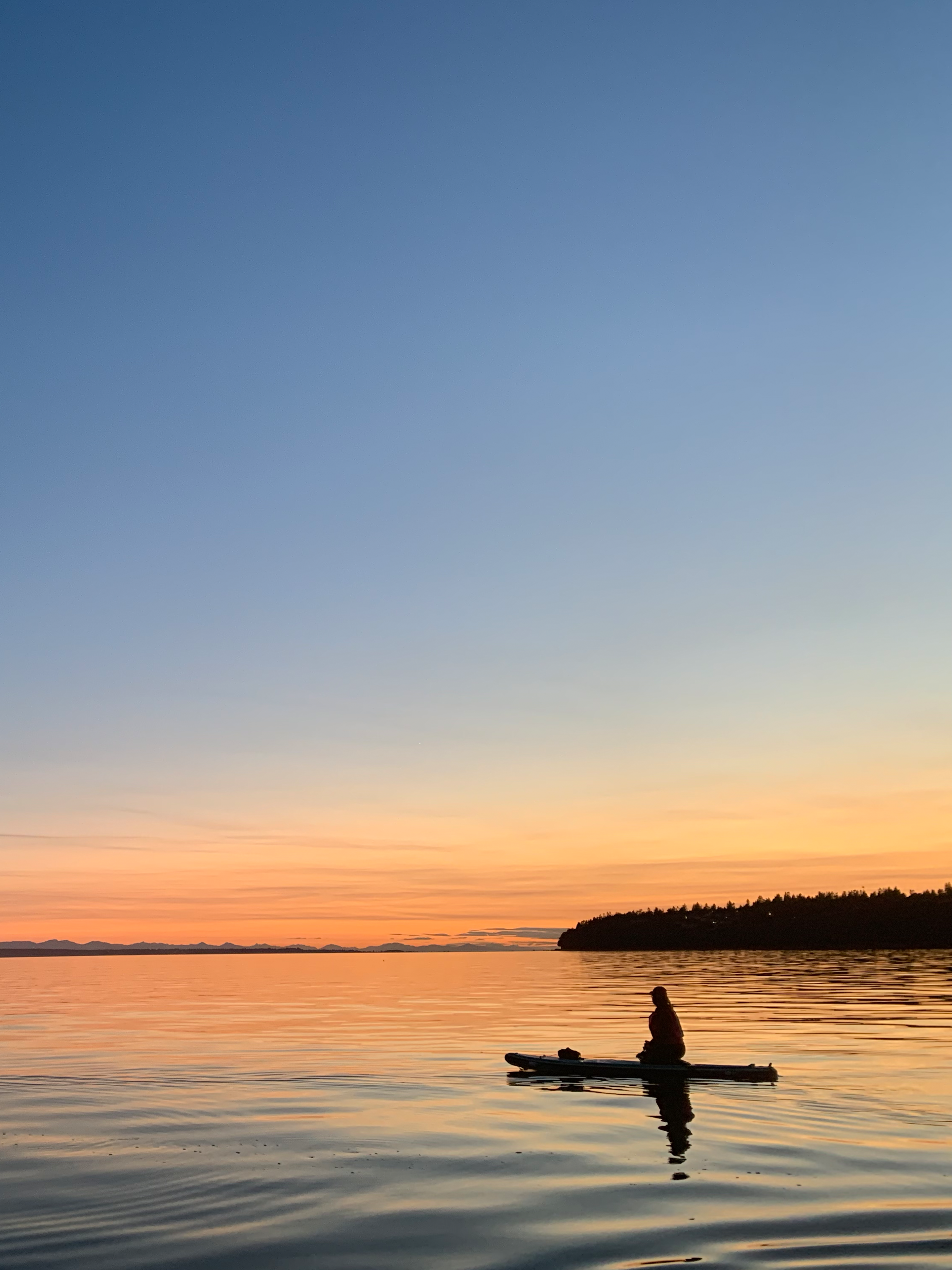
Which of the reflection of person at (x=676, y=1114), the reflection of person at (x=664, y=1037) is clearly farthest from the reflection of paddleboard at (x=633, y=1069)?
the reflection of person at (x=676, y=1114)

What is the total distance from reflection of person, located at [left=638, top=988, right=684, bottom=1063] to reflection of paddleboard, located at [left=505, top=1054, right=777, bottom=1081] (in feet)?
0.67

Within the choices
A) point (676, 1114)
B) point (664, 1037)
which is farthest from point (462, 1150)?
point (664, 1037)

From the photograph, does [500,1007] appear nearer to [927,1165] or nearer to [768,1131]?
[768,1131]

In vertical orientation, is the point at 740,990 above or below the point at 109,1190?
below

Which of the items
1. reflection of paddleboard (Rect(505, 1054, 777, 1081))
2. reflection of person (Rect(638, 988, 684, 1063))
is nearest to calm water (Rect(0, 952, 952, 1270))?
reflection of paddleboard (Rect(505, 1054, 777, 1081))

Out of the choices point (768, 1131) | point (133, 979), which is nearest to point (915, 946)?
point (133, 979)

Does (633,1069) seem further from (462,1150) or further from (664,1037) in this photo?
(462,1150)

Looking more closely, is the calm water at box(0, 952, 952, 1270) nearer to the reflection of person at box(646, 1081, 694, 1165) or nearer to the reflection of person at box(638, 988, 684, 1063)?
the reflection of person at box(646, 1081, 694, 1165)

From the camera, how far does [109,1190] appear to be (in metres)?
16.6

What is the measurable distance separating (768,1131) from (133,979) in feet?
338

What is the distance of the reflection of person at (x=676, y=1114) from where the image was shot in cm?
1986

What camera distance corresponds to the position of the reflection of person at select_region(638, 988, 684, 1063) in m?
29.2

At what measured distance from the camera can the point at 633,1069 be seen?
2973cm

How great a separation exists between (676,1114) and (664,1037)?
5248mm
